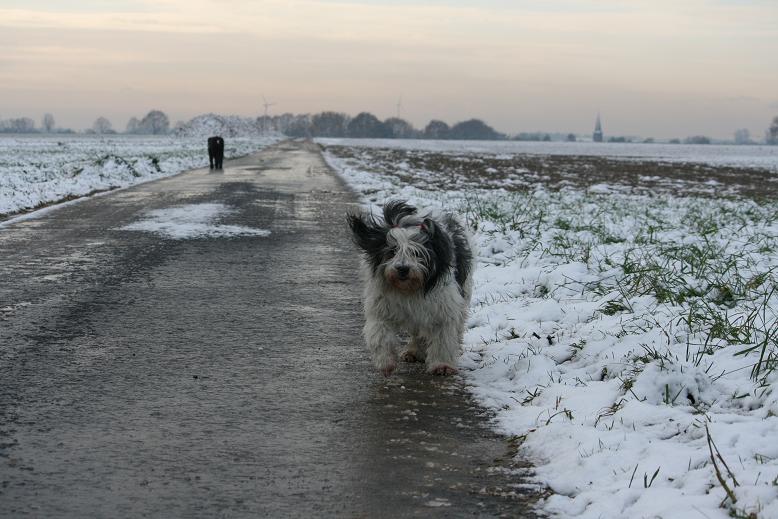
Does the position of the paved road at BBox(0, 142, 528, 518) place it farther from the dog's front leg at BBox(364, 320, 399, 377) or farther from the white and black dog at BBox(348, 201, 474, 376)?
the white and black dog at BBox(348, 201, 474, 376)

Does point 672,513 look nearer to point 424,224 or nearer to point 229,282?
point 424,224

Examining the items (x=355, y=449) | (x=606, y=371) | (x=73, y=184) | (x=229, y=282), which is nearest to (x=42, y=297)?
(x=229, y=282)

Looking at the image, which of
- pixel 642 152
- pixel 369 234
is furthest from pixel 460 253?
pixel 642 152

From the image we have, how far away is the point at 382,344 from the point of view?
6.15 metres

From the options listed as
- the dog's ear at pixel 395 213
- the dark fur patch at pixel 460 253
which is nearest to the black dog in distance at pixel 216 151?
the dark fur patch at pixel 460 253

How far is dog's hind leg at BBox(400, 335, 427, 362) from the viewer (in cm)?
669

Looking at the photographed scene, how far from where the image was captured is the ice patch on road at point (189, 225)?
13.9m

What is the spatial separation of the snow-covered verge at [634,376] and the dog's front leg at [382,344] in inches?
27.4

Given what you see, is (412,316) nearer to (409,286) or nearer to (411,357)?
(409,286)

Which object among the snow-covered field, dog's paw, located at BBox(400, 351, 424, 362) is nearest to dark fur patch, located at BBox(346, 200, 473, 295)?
dog's paw, located at BBox(400, 351, 424, 362)

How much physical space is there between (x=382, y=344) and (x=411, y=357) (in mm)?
715

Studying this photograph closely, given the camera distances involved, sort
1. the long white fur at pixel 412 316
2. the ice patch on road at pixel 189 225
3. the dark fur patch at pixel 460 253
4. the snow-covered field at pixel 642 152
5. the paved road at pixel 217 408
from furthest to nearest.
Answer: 1. the snow-covered field at pixel 642 152
2. the ice patch on road at pixel 189 225
3. the dark fur patch at pixel 460 253
4. the long white fur at pixel 412 316
5. the paved road at pixel 217 408

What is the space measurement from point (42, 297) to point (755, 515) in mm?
7233

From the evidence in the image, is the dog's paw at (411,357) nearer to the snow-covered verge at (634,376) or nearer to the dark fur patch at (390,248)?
the snow-covered verge at (634,376)
